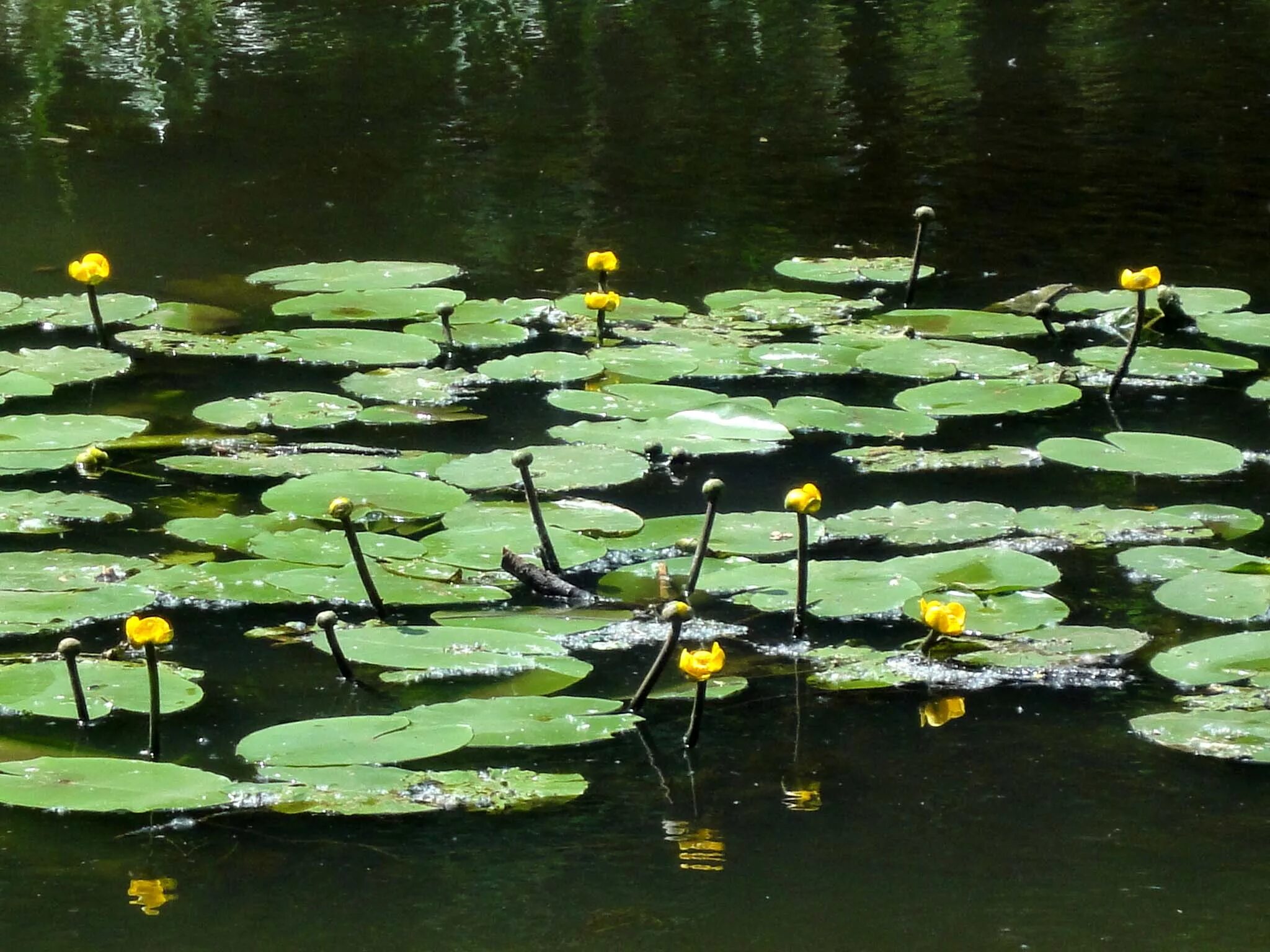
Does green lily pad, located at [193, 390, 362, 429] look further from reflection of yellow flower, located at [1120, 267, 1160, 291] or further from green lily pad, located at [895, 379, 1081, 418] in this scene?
reflection of yellow flower, located at [1120, 267, 1160, 291]

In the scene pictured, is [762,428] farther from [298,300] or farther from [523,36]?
[523,36]

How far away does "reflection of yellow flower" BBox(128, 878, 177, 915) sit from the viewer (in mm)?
1823

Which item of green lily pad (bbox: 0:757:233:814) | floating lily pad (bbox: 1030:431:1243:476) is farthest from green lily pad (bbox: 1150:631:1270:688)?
green lily pad (bbox: 0:757:233:814)

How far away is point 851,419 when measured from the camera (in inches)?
138

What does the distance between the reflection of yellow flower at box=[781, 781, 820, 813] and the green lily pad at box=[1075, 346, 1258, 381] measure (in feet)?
6.41

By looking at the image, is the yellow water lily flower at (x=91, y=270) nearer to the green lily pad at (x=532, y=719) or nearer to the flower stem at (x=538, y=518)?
the flower stem at (x=538, y=518)

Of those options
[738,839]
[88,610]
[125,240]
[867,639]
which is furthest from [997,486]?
[125,240]

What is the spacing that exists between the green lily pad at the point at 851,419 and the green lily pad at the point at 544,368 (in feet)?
1.64

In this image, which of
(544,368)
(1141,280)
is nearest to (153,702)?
(544,368)

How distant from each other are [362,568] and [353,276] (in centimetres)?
224

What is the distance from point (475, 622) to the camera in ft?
8.27

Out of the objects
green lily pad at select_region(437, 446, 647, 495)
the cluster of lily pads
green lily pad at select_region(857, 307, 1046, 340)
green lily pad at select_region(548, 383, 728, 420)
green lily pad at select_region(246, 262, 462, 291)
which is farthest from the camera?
green lily pad at select_region(246, 262, 462, 291)

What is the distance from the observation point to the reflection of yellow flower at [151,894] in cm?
182

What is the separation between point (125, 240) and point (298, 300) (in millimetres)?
1031
